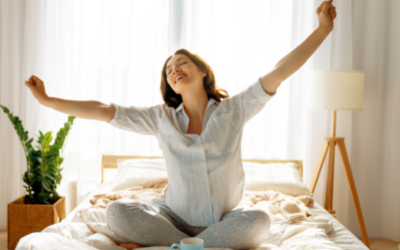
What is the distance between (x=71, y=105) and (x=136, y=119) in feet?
0.99

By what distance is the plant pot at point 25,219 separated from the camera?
2.38 m

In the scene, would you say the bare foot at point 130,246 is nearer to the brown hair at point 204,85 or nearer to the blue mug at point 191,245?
the blue mug at point 191,245

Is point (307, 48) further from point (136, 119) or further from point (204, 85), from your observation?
point (136, 119)

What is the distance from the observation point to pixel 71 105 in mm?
1491

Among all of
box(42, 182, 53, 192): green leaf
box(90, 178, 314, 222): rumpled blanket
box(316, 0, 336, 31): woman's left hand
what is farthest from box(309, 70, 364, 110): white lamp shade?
box(42, 182, 53, 192): green leaf

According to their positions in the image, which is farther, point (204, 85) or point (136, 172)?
point (136, 172)

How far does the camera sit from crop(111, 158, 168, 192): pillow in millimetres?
2465

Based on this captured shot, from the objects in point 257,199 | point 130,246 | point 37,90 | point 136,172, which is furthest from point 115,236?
point 136,172

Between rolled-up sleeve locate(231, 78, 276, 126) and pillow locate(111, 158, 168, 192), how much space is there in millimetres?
1127

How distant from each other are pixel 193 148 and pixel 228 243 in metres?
0.44

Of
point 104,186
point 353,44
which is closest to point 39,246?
point 104,186

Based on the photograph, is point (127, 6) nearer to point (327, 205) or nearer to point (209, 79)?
point (209, 79)

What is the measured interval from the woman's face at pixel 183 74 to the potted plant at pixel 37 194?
1.18 m

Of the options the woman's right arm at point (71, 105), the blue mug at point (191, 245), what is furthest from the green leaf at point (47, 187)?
the blue mug at point (191, 245)
